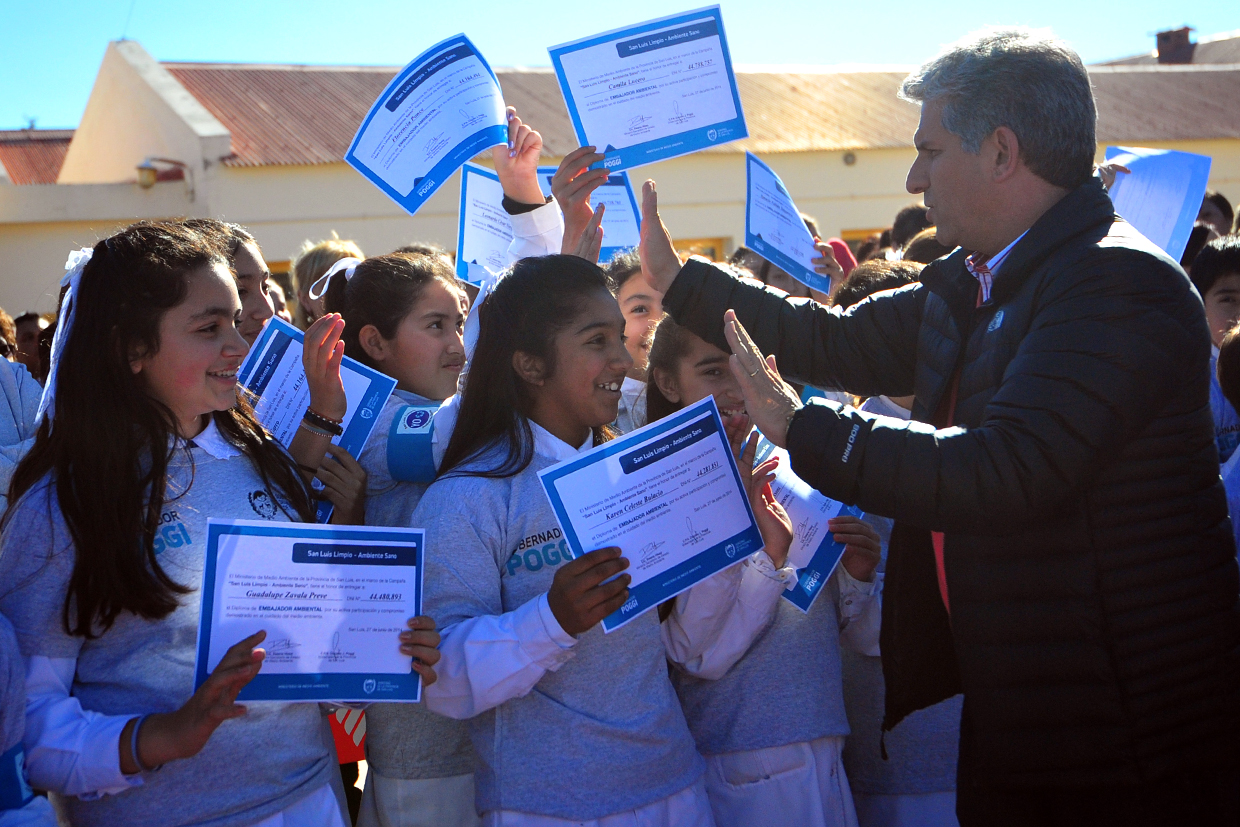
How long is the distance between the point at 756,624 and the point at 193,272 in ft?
4.62

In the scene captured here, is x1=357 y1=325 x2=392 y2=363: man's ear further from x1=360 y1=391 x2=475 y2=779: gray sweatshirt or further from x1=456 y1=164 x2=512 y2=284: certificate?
x1=360 y1=391 x2=475 y2=779: gray sweatshirt

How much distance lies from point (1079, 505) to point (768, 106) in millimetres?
17695

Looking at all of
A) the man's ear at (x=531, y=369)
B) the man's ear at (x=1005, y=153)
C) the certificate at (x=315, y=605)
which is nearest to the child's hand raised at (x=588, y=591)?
the certificate at (x=315, y=605)

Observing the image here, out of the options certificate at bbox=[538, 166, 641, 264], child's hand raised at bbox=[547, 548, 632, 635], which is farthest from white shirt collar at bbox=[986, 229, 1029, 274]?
certificate at bbox=[538, 166, 641, 264]

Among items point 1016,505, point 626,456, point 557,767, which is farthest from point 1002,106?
point 557,767

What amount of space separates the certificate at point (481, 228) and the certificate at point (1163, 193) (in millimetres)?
1994

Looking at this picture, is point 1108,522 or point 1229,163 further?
point 1229,163

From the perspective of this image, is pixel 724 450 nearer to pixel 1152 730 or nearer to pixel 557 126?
pixel 1152 730

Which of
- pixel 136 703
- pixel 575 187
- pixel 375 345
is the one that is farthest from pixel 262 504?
pixel 575 187

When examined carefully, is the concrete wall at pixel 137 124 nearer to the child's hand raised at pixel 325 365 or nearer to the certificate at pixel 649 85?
the certificate at pixel 649 85

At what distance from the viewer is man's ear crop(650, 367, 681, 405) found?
9.27ft

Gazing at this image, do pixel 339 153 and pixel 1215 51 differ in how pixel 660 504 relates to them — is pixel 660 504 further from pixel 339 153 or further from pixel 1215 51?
pixel 1215 51

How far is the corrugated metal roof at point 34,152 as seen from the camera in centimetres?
2156

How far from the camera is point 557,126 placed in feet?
53.9
